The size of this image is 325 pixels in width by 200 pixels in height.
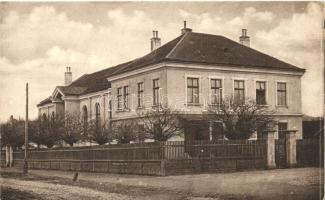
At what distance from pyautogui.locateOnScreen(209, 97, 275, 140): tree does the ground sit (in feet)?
8.41

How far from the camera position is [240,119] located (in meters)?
22.0

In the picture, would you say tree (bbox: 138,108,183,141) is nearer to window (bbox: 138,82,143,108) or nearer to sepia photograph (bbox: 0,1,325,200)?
sepia photograph (bbox: 0,1,325,200)

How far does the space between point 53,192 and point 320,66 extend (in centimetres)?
828

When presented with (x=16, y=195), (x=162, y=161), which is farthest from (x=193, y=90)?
(x=16, y=195)

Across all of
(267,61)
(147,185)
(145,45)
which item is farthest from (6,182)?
(267,61)

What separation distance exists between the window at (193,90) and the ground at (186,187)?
622 cm

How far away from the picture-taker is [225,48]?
24906mm

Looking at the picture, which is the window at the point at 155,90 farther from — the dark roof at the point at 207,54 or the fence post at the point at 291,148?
the fence post at the point at 291,148

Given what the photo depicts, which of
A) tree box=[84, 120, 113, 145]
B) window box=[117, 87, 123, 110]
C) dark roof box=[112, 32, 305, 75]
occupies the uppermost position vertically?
dark roof box=[112, 32, 305, 75]

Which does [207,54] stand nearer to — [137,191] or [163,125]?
[163,125]

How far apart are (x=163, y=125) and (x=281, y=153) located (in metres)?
4.74

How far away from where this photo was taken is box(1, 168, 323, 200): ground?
47.9 ft

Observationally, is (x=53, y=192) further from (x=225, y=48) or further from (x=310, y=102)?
(x=225, y=48)

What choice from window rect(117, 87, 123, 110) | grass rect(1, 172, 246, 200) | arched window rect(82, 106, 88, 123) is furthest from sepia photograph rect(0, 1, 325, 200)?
arched window rect(82, 106, 88, 123)
